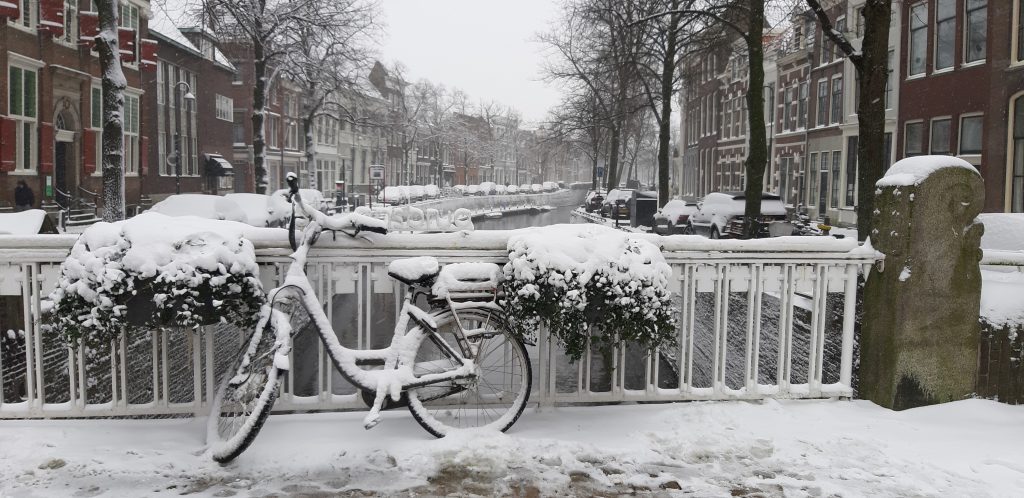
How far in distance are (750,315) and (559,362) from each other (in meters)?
2.59

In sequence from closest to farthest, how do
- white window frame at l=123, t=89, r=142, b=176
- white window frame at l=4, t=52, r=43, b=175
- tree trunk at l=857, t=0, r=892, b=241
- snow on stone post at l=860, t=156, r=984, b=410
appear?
snow on stone post at l=860, t=156, r=984, b=410 < tree trunk at l=857, t=0, r=892, b=241 < white window frame at l=4, t=52, r=43, b=175 < white window frame at l=123, t=89, r=142, b=176

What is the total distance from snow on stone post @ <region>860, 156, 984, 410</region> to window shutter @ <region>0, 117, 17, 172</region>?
25.8 meters

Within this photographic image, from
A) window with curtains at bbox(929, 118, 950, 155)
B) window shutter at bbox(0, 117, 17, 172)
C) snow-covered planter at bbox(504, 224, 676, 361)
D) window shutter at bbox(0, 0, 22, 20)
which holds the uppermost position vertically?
window shutter at bbox(0, 0, 22, 20)

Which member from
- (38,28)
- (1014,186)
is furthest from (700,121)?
(38,28)

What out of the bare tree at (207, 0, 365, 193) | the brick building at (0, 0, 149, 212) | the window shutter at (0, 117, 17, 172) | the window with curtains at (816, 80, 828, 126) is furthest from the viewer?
the window with curtains at (816, 80, 828, 126)

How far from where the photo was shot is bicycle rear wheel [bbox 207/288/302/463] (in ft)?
14.6

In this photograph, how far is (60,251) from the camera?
5.01 m

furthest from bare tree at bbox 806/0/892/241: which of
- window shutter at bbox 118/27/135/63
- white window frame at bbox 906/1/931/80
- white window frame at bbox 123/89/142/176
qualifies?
white window frame at bbox 123/89/142/176

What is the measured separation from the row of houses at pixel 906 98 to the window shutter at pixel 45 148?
2143cm

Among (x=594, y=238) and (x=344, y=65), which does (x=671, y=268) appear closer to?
(x=594, y=238)

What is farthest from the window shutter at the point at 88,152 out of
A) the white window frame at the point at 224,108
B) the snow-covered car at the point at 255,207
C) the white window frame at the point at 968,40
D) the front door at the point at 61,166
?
the white window frame at the point at 968,40

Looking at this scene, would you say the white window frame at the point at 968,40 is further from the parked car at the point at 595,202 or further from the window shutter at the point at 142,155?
the window shutter at the point at 142,155

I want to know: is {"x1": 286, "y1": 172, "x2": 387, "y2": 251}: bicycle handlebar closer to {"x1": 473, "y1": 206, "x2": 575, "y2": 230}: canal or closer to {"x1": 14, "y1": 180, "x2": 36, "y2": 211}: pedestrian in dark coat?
{"x1": 14, "y1": 180, "x2": 36, "y2": 211}: pedestrian in dark coat

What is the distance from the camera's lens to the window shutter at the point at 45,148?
27.9 metres
